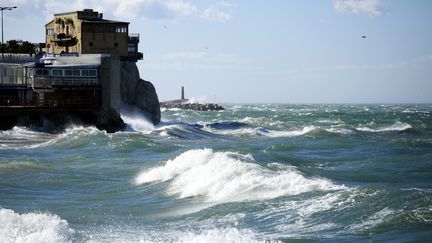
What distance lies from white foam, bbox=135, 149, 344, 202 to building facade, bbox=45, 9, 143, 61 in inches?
1636

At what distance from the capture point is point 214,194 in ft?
93.1

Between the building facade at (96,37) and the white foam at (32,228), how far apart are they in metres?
54.6

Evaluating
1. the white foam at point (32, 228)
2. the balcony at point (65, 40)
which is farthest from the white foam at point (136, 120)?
the white foam at point (32, 228)

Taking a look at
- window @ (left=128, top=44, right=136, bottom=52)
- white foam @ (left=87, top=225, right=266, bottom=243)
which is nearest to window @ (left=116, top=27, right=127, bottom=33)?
window @ (left=128, top=44, right=136, bottom=52)

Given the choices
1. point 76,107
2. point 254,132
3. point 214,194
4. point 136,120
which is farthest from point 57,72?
point 214,194

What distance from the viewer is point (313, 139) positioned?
5891 centimetres

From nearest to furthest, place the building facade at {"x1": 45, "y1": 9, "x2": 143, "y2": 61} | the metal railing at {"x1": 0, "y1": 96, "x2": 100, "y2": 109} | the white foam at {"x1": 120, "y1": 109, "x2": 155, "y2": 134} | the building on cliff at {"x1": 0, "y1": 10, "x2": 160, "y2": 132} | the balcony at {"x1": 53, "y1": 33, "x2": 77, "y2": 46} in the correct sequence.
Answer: the building on cliff at {"x1": 0, "y1": 10, "x2": 160, "y2": 132} → the metal railing at {"x1": 0, "y1": 96, "x2": 100, "y2": 109} → the white foam at {"x1": 120, "y1": 109, "x2": 155, "y2": 134} → the building facade at {"x1": 45, "y1": 9, "x2": 143, "y2": 61} → the balcony at {"x1": 53, "y1": 33, "x2": 77, "y2": 46}

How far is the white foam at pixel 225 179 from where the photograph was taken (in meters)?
27.2

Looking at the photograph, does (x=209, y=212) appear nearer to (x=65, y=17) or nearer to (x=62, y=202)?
(x=62, y=202)

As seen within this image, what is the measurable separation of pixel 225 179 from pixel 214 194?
1.79m

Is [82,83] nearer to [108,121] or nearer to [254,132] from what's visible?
[108,121]

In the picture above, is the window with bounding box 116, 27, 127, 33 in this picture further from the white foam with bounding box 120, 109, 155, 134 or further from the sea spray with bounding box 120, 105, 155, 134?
the white foam with bounding box 120, 109, 155, 134

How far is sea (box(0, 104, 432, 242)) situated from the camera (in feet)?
67.9

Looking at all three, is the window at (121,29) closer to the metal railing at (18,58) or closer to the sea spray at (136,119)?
the sea spray at (136,119)
